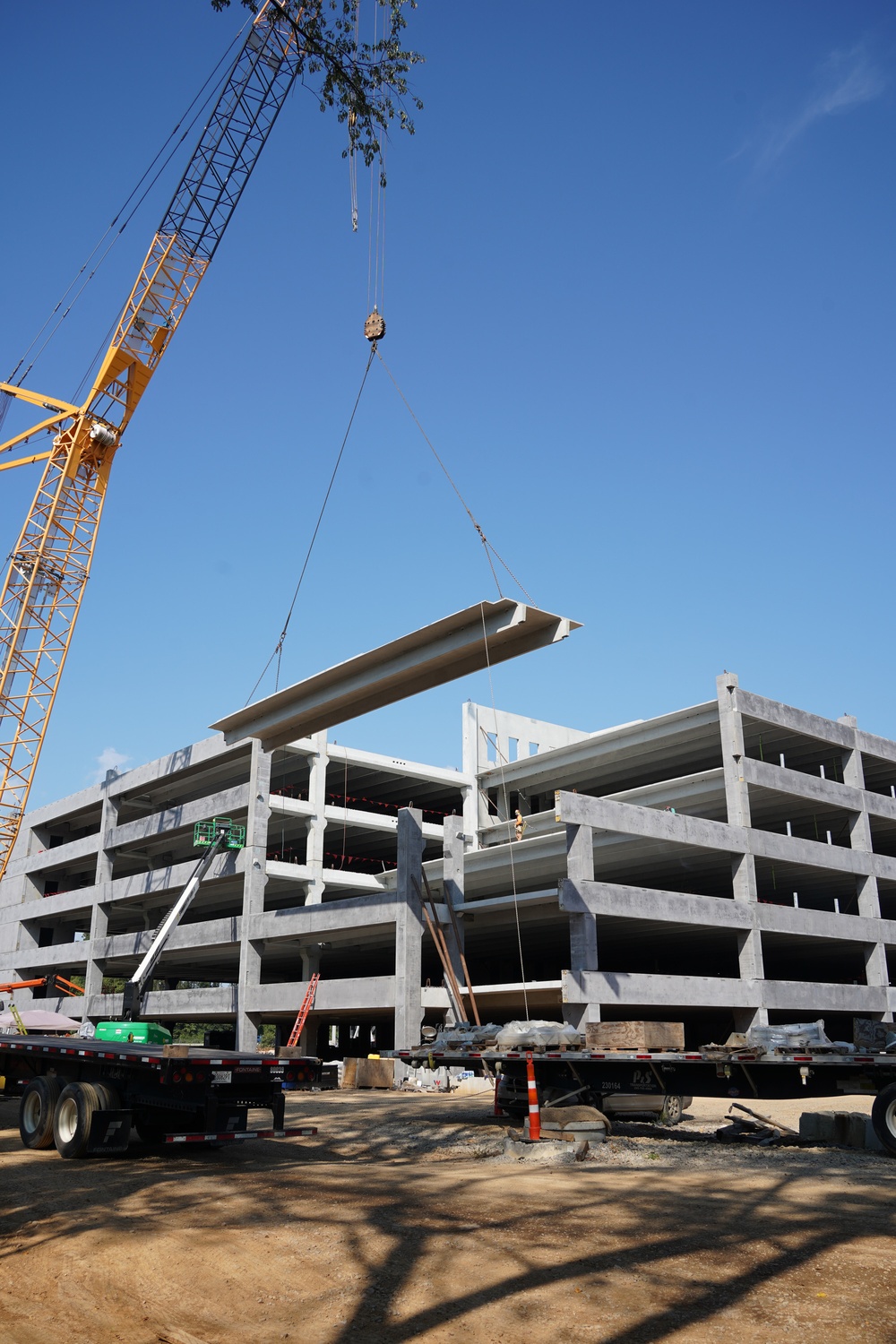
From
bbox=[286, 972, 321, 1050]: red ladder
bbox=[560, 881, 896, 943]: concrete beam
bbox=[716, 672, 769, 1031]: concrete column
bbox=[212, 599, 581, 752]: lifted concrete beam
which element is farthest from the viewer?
bbox=[286, 972, 321, 1050]: red ladder

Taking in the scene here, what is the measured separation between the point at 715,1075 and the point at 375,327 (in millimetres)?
18937

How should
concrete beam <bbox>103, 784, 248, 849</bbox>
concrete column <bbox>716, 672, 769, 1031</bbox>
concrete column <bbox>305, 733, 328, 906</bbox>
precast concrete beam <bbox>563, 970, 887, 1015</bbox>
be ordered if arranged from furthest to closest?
concrete column <bbox>305, 733, 328, 906</bbox> → concrete beam <bbox>103, 784, 248, 849</bbox> → concrete column <bbox>716, 672, 769, 1031</bbox> → precast concrete beam <bbox>563, 970, 887, 1015</bbox>

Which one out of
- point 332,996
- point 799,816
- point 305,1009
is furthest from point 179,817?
point 799,816

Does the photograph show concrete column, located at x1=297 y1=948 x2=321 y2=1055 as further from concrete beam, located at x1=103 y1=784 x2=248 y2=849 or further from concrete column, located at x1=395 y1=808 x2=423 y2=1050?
concrete column, located at x1=395 y1=808 x2=423 y2=1050

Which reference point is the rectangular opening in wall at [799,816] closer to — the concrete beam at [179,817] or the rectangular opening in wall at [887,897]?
the rectangular opening in wall at [887,897]

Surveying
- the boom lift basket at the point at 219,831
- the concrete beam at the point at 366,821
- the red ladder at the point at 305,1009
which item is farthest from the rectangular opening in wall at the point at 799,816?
the boom lift basket at the point at 219,831

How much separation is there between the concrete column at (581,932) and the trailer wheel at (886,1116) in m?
16.7

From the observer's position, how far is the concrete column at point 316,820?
1906 inches

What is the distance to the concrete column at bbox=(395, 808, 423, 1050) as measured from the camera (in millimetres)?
36844

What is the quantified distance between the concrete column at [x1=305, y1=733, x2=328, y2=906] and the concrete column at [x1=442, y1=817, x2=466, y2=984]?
11.4 meters

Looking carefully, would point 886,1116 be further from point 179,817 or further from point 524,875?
point 179,817

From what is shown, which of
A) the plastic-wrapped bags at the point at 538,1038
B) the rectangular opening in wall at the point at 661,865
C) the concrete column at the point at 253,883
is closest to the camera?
Result: the plastic-wrapped bags at the point at 538,1038

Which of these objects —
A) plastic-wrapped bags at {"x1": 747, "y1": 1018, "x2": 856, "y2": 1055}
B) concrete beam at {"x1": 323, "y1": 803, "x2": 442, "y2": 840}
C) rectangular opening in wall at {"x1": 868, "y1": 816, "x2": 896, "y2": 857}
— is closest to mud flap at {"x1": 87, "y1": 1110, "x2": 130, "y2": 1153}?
plastic-wrapped bags at {"x1": 747, "y1": 1018, "x2": 856, "y2": 1055}

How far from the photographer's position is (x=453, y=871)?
126 ft
